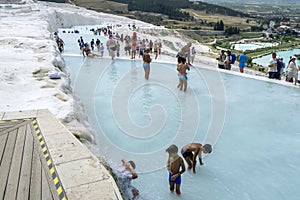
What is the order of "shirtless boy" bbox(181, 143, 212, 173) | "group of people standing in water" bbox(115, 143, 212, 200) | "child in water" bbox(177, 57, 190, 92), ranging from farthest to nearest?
"child in water" bbox(177, 57, 190, 92) < "shirtless boy" bbox(181, 143, 212, 173) < "group of people standing in water" bbox(115, 143, 212, 200)

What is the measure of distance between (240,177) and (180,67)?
5.09 metres

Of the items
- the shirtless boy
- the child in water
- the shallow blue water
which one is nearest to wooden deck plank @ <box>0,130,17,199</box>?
the shallow blue water

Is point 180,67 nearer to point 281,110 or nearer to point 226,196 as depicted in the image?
point 281,110

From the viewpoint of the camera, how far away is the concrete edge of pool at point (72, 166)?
3781 mm

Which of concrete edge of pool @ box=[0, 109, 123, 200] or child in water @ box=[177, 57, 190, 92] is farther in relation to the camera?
child in water @ box=[177, 57, 190, 92]

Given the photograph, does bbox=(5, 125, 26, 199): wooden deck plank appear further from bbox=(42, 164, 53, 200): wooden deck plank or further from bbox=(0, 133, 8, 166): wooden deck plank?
bbox=(42, 164, 53, 200): wooden deck plank

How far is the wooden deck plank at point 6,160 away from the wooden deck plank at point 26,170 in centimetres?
19

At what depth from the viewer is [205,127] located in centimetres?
812

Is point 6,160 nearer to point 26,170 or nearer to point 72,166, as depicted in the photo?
point 26,170

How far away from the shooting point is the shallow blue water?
5727 mm

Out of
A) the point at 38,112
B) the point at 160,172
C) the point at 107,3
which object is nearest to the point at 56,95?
the point at 38,112

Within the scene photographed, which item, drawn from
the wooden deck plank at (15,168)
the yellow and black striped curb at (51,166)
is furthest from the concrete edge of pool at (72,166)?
the wooden deck plank at (15,168)

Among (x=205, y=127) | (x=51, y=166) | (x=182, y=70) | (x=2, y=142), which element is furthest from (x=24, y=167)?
(x=182, y=70)

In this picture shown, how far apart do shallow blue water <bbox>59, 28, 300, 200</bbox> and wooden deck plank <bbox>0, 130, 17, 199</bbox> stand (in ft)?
6.73
